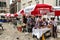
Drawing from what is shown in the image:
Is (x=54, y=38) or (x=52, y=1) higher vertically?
(x=52, y=1)

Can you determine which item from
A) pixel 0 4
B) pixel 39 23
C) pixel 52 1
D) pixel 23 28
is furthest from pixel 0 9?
pixel 39 23

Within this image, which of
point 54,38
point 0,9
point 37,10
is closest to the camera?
point 37,10

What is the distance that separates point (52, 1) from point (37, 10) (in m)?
14.3

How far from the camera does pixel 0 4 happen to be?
7819 cm

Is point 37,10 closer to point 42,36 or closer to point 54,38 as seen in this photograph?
point 42,36

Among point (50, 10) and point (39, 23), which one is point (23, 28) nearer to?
point (39, 23)

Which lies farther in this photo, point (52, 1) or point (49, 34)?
point (52, 1)

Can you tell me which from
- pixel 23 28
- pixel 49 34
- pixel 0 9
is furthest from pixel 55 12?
pixel 0 9

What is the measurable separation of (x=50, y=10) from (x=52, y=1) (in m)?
13.8

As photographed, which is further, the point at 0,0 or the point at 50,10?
the point at 0,0

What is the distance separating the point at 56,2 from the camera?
1032 inches

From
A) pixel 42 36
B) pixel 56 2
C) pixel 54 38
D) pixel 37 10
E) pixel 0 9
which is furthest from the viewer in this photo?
pixel 0 9

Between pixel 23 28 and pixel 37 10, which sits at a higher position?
pixel 37 10

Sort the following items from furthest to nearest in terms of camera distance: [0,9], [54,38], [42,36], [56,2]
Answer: [0,9] → [56,2] → [54,38] → [42,36]
